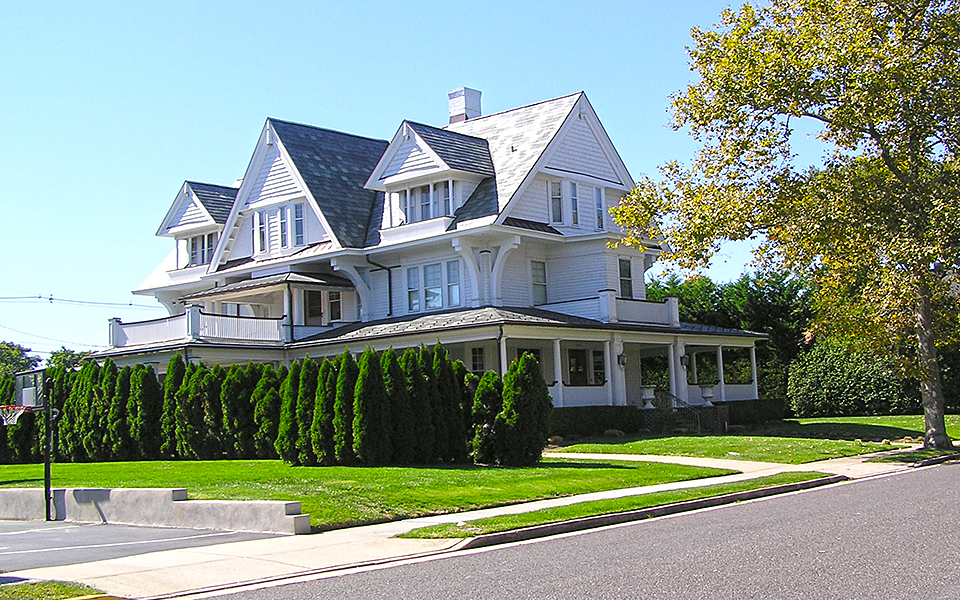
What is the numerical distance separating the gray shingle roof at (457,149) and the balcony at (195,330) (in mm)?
8726

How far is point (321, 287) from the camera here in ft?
125

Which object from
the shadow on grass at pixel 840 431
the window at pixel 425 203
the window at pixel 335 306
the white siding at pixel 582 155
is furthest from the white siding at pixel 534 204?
the shadow on grass at pixel 840 431

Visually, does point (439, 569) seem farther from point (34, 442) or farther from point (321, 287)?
point (321, 287)

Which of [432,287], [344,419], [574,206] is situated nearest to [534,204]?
[574,206]

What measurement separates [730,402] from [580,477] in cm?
2099

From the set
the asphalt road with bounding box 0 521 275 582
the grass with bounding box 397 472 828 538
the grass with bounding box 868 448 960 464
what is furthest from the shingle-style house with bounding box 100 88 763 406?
the asphalt road with bounding box 0 521 275 582

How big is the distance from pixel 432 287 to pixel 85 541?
78.4ft

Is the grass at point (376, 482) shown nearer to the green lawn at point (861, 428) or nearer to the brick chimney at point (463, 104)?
the green lawn at point (861, 428)

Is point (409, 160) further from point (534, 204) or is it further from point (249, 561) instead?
point (249, 561)

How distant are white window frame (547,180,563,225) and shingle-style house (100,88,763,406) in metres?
0.06

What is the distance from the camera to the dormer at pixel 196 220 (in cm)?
4431

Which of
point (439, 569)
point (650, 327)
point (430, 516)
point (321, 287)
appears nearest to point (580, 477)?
point (430, 516)

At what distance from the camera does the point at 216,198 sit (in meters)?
45.5

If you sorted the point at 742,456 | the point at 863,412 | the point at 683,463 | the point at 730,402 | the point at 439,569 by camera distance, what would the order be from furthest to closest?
the point at 863,412 < the point at 730,402 < the point at 742,456 < the point at 683,463 < the point at 439,569
